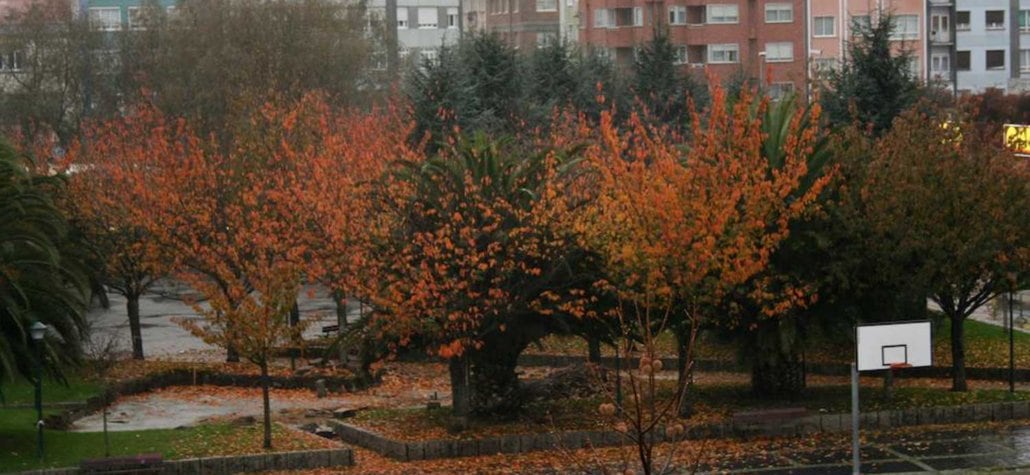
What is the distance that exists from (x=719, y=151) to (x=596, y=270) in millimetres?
3519

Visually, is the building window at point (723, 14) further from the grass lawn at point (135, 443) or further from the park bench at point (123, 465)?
the park bench at point (123, 465)

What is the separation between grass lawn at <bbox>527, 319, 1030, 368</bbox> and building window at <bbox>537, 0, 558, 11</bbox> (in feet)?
184

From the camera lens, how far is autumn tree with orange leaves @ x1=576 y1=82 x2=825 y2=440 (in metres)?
33.2

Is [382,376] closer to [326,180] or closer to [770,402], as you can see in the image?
[326,180]

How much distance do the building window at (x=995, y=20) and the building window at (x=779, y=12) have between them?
39.6 ft

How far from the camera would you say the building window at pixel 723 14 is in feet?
292

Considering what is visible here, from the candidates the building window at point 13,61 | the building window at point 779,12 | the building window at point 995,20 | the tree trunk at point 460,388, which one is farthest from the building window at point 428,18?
the tree trunk at point 460,388

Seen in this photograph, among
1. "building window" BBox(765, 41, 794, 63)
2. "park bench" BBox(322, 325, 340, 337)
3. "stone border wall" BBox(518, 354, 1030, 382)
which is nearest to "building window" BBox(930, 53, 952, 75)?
"building window" BBox(765, 41, 794, 63)

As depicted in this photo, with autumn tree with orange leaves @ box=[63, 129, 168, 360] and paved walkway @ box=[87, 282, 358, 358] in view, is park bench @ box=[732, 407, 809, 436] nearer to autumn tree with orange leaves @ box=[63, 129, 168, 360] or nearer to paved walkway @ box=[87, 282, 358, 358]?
paved walkway @ box=[87, 282, 358, 358]

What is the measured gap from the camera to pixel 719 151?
34906 mm

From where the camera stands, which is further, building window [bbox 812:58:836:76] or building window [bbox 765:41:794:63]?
building window [bbox 765:41:794:63]

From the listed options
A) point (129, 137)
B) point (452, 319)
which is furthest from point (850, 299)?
point (129, 137)

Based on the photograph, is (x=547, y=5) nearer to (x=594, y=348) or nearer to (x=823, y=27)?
(x=823, y=27)

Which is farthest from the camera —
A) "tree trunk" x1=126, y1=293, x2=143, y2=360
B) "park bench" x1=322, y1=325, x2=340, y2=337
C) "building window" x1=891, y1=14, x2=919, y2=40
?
"building window" x1=891, y1=14, x2=919, y2=40
